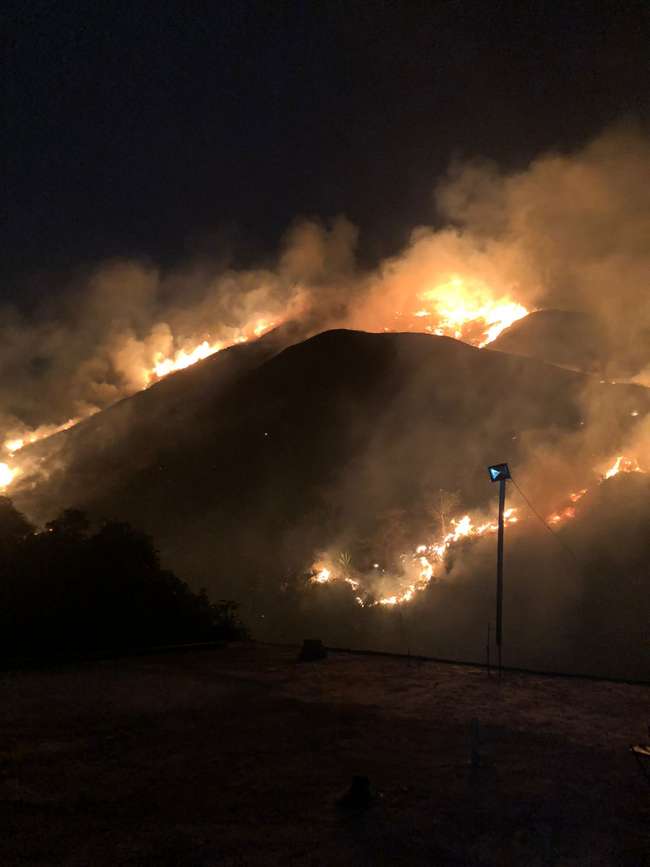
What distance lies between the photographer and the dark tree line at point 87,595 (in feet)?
67.7

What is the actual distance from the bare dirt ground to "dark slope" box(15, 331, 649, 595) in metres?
41.3

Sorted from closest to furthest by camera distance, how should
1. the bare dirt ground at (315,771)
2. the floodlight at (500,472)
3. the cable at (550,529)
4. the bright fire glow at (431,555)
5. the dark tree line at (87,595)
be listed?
1. the bare dirt ground at (315,771)
2. the floodlight at (500,472)
3. the dark tree line at (87,595)
4. the cable at (550,529)
5. the bright fire glow at (431,555)

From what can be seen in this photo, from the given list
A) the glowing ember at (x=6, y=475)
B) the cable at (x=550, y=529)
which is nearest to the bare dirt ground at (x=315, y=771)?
the cable at (x=550, y=529)

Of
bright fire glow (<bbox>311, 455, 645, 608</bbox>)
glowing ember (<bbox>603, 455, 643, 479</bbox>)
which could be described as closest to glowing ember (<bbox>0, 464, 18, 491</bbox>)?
bright fire glow (<bbox>311, 455, 645, 608</bbox>)

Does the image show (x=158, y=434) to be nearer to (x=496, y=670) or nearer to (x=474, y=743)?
(x=496, y=670)

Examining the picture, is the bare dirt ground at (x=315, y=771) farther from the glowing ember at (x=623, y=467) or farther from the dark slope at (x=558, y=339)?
the dark slope at (x=558, y=339)

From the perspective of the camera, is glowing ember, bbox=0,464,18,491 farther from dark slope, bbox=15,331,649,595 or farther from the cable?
the cable

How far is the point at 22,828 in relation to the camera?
6.94 m

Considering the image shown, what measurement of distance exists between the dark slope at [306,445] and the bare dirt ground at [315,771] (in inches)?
1626

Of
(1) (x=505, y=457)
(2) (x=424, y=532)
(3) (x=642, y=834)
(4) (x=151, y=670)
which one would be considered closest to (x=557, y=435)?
(1) (x=505, y=457)

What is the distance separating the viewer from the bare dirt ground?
661 centimetres

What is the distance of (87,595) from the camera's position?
71.9 feet

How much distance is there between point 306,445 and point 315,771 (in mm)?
63040

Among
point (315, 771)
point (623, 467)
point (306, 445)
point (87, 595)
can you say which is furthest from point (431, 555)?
point (315, 771)
